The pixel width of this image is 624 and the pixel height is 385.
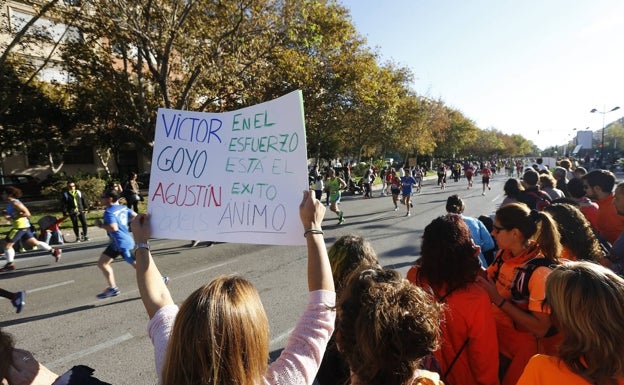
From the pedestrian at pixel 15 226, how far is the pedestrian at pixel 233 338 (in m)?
7.74

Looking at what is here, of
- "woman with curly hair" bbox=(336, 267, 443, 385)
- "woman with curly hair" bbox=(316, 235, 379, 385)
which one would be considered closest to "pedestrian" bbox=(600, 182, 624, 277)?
"woman with curly hair" bbox=(316, 235, 379, 385)

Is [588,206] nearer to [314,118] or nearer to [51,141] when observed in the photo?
[314,118]

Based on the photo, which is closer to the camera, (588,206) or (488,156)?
(588,206)

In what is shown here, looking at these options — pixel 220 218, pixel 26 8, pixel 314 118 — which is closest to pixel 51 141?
pixel 26 8

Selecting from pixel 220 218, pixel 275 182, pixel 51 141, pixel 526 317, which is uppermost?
pixel 51 141

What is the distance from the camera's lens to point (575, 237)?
2.95 metres

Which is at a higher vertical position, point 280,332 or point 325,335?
point 325,335

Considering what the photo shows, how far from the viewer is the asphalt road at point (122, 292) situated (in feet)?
12.7

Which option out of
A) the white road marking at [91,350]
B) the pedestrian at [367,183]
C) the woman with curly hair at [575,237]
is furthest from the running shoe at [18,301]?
the pedestrian at [367,183]

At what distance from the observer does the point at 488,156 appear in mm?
88812

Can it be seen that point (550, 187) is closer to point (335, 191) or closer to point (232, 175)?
point (232, 175)

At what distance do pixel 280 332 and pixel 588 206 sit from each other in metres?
4.04

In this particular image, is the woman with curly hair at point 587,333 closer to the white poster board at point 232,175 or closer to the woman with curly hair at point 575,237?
the white poster board at point 232,175

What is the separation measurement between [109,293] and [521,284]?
563 centimetres
